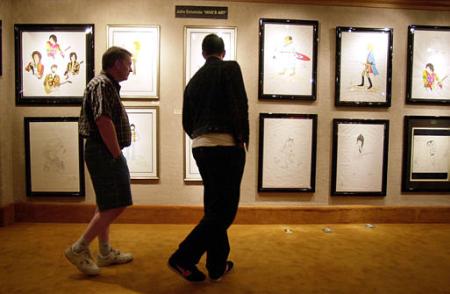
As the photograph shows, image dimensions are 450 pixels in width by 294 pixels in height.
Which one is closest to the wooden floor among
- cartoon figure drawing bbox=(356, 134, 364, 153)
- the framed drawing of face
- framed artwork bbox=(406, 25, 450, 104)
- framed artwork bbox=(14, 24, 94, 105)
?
cartoon figure drawing bbox=(356, 134, 364, 153)

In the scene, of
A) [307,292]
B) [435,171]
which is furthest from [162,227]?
[435,171]

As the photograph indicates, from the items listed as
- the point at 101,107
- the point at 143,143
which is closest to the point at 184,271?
the point at 101,107

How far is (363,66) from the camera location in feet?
12.8

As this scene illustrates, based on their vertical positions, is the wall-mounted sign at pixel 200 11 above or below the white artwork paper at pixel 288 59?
above

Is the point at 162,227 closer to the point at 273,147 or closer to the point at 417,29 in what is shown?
the point at 273,147

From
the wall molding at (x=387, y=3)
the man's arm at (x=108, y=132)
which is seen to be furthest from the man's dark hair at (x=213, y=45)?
the wall molding at (x=387, y=3)

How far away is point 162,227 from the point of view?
368 centimetres

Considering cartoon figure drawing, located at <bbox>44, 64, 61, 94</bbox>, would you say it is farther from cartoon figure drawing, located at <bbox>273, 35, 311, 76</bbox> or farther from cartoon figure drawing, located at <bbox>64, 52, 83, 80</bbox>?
cartoon figure drawing, located at <bbox>273, 35, 311, 76</bbox>

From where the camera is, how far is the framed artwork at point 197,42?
12.3 feet

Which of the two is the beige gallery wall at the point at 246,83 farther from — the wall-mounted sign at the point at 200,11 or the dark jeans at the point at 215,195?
the dark jeans at the point at 215,195

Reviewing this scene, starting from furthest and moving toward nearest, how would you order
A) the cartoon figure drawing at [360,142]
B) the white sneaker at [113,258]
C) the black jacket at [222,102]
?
the cartoon figure drawing at [360,142], the white sneaker at [113,258], the black jacket at [222,102]

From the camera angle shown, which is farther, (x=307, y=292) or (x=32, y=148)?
(x=32, y=148)

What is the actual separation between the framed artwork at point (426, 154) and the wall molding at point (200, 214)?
0.41 meters

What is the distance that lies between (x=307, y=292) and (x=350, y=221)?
1.93 metres
